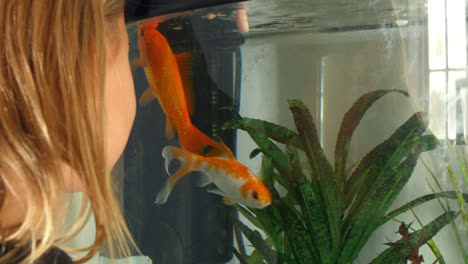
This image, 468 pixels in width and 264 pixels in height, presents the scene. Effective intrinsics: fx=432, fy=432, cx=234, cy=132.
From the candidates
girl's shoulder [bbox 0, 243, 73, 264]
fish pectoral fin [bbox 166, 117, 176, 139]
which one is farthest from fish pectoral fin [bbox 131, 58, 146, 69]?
girl's shoulder [bbox 0, 243, 73, 264]

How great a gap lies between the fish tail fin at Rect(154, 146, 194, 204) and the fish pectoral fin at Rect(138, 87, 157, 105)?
139 mm

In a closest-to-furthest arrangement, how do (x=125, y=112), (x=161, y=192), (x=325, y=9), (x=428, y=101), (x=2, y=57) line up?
(x=2, y=57)
(x=125, y=112)
(x=428, y=101)
(x=325, y=9)
(x=161, y=192)

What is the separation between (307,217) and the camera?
1070 mm

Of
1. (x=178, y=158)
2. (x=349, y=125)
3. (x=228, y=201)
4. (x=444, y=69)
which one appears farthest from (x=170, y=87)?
(x=444, y=69)

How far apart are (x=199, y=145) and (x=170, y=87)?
0.17m

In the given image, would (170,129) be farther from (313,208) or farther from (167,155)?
(313,208)

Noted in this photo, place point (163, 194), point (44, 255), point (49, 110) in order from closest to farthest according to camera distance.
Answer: point (49, 110) → point (44, 255) → point (163, 194)

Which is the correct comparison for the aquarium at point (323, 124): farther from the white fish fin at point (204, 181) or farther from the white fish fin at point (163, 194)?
the white fish fin at point (163, 194)

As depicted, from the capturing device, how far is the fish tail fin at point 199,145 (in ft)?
3.61

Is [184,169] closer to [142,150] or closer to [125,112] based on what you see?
[142,150]

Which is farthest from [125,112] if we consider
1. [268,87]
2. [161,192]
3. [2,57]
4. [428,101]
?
[428,101]

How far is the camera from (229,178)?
1009mm

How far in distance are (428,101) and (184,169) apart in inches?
25.3

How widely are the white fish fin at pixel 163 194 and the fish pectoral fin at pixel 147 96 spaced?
0.25 meters
